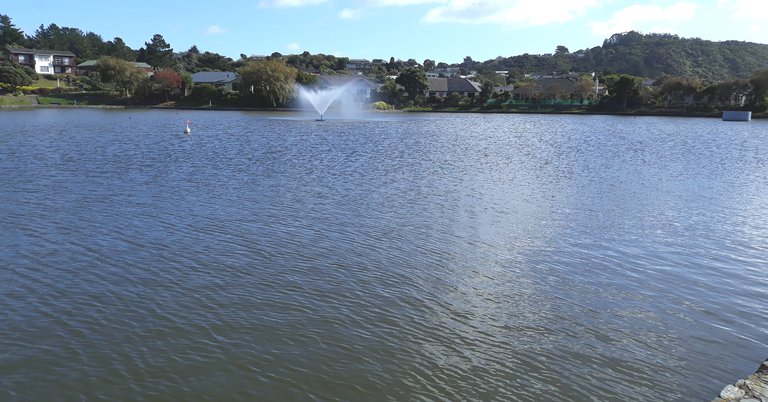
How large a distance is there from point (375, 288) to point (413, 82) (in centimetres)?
9505

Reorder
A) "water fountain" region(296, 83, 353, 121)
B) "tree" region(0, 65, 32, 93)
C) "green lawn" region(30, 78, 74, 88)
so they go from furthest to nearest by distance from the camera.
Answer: "green lawn" region(30, 78, 74, 88) < "water fountain" region(296, 83, 353, 121) < "tree" region(0, 65, 32, 93)

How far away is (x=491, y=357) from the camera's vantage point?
798cm

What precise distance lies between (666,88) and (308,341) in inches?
3914

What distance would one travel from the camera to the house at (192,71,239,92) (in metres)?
112

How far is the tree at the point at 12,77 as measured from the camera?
290 ft

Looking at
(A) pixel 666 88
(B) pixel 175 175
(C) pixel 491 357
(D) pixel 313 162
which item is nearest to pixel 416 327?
(C) pixel 491 357

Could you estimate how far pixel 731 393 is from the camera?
6.63 m

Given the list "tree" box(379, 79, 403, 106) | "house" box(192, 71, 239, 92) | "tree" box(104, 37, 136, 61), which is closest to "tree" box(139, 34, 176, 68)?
"tree" box(104, 37, 136, 61)

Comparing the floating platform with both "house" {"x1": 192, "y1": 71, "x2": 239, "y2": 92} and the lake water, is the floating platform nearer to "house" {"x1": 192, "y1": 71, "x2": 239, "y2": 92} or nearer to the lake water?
the lake water

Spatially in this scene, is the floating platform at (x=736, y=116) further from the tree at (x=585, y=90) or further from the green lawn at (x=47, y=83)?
the green lawn at (x=47, y=83)

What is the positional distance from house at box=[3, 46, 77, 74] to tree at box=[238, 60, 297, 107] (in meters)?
62.1

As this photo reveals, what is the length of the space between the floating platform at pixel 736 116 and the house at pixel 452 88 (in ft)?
158

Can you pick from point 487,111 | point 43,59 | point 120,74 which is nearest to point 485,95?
point 487,111

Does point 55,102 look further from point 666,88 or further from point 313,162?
point 666,88
